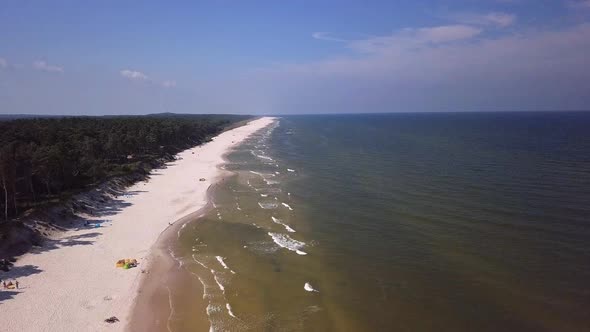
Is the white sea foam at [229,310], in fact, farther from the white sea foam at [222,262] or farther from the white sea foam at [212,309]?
the white sea foam at [222,262]

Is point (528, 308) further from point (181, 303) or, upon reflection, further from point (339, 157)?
point (339, 157)

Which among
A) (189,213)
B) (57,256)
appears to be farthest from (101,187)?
(57,256)

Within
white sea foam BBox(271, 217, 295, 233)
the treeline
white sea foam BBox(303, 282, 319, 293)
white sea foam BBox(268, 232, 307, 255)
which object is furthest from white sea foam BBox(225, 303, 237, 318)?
the treeline

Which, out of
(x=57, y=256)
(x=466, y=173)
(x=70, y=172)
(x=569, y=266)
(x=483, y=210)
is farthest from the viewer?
(x=466, y=173)

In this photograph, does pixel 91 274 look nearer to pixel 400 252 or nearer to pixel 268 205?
pixel 268 205

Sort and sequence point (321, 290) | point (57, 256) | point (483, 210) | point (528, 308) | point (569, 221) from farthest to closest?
point (483, 210)
point (569, 221)
point (57, 256)
point (321, 290)
point (528, 308)

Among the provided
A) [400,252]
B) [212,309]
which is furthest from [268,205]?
[212,309]
